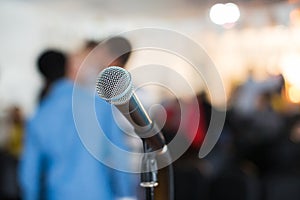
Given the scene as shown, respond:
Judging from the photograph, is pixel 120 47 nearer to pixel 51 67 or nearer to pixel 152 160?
pixel 152 160

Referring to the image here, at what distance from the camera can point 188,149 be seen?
262 centimetres

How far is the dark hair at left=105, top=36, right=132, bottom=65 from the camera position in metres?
1.11

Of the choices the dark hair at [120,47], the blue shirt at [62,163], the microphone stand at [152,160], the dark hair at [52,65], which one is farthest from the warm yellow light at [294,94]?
the microphone stand at [152,160]

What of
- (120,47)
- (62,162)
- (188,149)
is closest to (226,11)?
(188,149)

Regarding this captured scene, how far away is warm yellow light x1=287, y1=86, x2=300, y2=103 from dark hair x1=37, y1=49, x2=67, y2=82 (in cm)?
362

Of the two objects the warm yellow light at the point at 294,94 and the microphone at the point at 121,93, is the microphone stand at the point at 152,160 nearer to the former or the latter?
the microphone at the point at 121,93

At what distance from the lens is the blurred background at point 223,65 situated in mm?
3445

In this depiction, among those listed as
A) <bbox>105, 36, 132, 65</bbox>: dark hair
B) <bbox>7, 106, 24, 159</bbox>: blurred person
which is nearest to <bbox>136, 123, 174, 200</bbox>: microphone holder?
<bbox>105, 36, 132, 65</bbox>: dark hair

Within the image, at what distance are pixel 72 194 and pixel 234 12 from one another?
400 centimetres

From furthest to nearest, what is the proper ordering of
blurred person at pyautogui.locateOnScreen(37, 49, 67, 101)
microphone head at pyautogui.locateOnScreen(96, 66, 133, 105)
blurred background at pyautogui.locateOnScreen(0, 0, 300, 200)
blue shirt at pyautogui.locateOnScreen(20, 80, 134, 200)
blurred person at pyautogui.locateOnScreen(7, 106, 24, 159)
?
1. blurred person at pyautogui.locateOnScreen(7, 106, 24, 159)
2. blurred background at pyautogui.locateOnScreen(0, 0, 300, 200)
3. blurred person at pyautogui.locateOnScreen(37, 49, 67, 101)
4. blue shirt at pyautogui.locateOnScreen(20, 80, 134, 200)
5. microphone head at pyautogui.locateOnScreen(96, 66, 133, 105)

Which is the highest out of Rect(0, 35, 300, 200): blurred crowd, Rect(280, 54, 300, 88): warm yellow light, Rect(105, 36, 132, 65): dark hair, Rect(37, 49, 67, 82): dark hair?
Rect(280, 54, 300, 88): warm yellow light

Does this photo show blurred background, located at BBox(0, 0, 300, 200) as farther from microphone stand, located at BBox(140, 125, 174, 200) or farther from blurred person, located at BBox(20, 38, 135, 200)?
microphone stand, located at BBox(140, 125, 174, 200)

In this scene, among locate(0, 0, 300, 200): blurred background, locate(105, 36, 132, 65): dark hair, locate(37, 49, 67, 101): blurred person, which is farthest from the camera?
locate(0, 0, 300, 200): blurred background

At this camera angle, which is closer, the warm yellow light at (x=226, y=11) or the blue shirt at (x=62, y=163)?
the blue shirt at (x=62, y=163)
